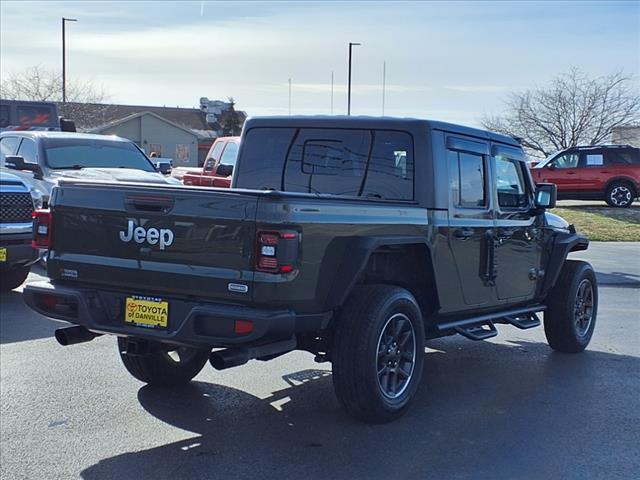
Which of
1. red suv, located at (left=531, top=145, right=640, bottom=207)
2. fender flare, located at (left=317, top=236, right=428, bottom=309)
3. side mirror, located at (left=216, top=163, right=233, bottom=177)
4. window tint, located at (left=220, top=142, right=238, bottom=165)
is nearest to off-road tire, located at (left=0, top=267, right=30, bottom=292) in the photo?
side mirror, located at (left=216, top=163, right=233, bottom=177)

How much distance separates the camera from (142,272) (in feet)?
16.6

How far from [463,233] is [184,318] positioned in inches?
92.1

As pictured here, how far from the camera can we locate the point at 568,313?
766 centimetres

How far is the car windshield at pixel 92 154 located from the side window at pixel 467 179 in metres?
7.99

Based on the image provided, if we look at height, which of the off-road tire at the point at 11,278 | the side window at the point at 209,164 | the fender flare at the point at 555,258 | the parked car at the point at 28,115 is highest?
the parked car at the point at 28,115

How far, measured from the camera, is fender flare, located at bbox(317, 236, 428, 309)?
5.05 meters

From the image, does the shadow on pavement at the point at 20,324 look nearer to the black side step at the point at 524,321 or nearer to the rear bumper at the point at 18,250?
the rear bumper at the point at 18,250

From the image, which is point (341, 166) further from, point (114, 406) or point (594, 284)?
point (594, 284)

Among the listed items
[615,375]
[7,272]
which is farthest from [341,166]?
[7,272]

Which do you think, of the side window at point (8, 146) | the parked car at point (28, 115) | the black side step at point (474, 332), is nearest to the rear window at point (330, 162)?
the black side step at point (474, 332)

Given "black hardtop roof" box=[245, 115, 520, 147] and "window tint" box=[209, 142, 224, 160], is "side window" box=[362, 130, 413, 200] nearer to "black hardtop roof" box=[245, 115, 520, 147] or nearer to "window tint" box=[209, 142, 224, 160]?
"black hardtop roof" box=[245, 115, 520, 147]

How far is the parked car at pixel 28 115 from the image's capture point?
19812 mm

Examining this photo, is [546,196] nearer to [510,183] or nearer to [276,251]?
[510,183]

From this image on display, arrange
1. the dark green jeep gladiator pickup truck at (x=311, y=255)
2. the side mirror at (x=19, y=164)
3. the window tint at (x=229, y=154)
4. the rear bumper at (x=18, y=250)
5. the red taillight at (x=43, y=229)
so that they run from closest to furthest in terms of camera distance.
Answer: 1. the dark green jeep gladiator pickup truck at (x=311, y=255)
2. the red taillight at (x=43, y=229)
3. the rear bumper at (x=18, y=250)
4. the side mirror at (x=19, y=164)
5. the window tint at (x=229, y=154)
